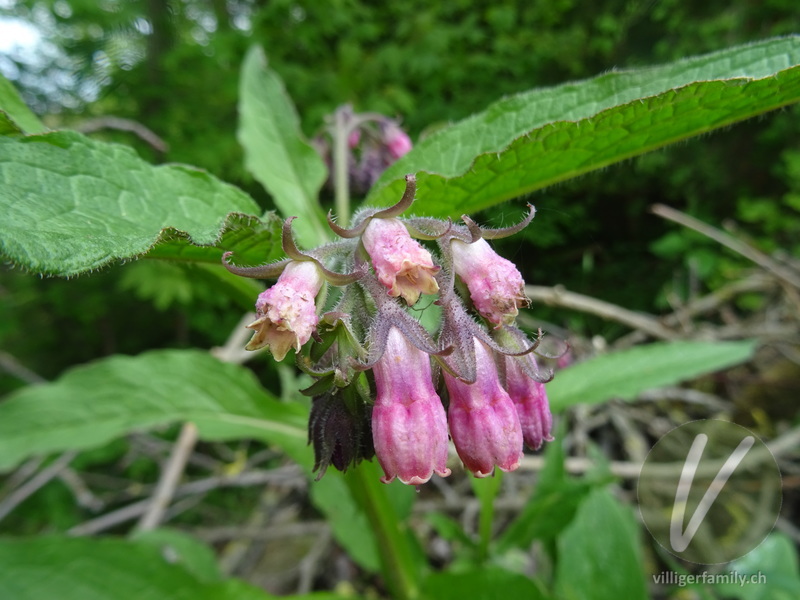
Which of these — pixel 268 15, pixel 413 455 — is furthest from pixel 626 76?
pixel 268 15

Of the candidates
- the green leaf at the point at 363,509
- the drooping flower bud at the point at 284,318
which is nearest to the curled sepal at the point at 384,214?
the drooping flower bud at the point at 284,318

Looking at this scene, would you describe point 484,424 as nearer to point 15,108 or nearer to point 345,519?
point 15,108

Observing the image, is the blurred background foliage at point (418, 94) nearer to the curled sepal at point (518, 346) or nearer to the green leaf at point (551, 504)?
the green leaf at point (551, 504)

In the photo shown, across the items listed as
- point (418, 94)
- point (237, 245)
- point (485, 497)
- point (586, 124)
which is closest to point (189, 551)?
point (485, 497)

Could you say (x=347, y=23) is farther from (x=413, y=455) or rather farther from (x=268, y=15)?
(x=413, y=455)

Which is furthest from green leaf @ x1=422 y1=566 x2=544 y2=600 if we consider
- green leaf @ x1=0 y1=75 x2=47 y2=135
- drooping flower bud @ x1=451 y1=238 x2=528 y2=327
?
green leaf @ x1=0 y1=75 x2=47 y2=135

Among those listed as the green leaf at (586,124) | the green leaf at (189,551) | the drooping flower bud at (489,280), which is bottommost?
the green leaf at (189,551)

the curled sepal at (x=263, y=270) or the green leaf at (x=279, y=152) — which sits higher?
the green leaf at (x=279, y=152)
